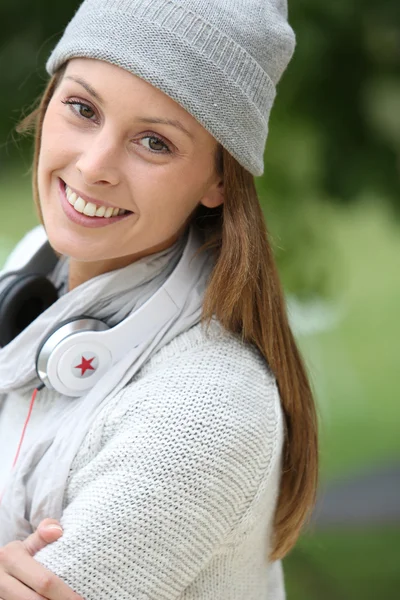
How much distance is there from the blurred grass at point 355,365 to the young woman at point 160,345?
1.44 meters

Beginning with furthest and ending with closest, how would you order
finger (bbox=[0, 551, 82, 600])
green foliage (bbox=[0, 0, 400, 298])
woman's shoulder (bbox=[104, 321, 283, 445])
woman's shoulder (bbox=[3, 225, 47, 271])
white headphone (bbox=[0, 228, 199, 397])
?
green foliage (bbox=[0, 0, 400, 298]), woman's shoulder (bbox=[3, 225, 47, 271]), white headphone (bbox=[0, 228, 199, 397]), woman's shoulder (bbox=[104, 321, 283, 445]), finger (bbox=[0, 551, 82, 600])

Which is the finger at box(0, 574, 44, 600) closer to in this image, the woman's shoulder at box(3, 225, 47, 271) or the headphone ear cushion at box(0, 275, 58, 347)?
the headphone ear cushion at box(0, 275, 58, 347)

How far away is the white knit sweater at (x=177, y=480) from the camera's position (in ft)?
3.87

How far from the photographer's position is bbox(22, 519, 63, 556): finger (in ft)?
3.89

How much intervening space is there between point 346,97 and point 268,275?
163 centimetres

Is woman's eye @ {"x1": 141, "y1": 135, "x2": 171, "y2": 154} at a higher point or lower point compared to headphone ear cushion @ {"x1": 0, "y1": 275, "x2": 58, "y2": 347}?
higher

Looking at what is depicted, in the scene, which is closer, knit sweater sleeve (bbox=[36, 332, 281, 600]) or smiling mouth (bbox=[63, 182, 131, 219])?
knit sweater sleeve (bbox=[36, 332, 281, 600])

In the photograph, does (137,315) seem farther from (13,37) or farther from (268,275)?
(13,37)

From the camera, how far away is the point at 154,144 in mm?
1340

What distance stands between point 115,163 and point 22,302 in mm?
393

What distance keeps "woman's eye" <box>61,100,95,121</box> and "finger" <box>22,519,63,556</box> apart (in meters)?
0.65

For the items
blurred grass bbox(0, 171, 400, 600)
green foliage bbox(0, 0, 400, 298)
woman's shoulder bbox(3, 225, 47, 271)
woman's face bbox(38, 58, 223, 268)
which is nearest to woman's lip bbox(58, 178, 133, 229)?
woman's face bbox(38, 58, 223, 268)

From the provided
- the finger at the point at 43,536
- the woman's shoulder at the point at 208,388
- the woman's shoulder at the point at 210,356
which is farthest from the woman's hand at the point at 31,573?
the woman's shoulder at the point at 210,356

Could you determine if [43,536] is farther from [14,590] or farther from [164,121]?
[164,121]
